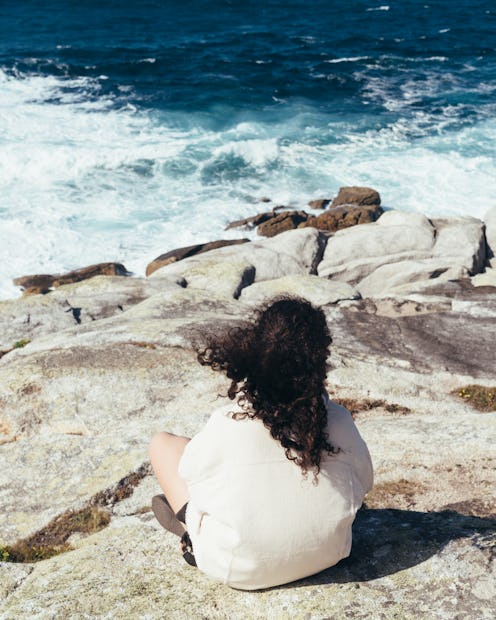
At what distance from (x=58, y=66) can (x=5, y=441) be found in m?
55.4

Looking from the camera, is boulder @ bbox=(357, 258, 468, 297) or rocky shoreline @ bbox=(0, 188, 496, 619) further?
boulder @ bbox=(357, 258, 468, 297)

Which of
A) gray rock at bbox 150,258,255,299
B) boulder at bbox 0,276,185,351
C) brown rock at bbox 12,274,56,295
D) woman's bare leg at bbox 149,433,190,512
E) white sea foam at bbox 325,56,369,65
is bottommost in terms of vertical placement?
brown rock at bbox 12,274,56,295

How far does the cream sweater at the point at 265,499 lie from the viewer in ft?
19.1

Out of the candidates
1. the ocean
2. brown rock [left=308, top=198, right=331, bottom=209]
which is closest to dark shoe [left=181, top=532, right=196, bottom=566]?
the ocean

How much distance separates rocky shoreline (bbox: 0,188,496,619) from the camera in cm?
641

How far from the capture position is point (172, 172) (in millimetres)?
43344

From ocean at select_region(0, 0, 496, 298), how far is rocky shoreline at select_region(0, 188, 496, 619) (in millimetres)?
15983

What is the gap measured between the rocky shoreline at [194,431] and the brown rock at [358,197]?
15796mm

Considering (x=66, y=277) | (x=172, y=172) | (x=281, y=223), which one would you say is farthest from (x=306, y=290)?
(x=172, y=172)

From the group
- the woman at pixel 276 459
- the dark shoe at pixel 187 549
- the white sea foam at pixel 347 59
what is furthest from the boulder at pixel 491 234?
the white sea foam at pixel 347 59

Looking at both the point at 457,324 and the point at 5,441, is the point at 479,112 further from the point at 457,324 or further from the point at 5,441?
the point at 5,441

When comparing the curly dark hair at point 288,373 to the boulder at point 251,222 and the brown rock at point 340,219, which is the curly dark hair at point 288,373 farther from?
the boulder at point 251,222

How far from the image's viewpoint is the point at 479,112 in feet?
170

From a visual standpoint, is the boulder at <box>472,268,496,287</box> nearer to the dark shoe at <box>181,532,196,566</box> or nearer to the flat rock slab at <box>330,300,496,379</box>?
the flat rock slab at <box>330,300,496,379</box>
